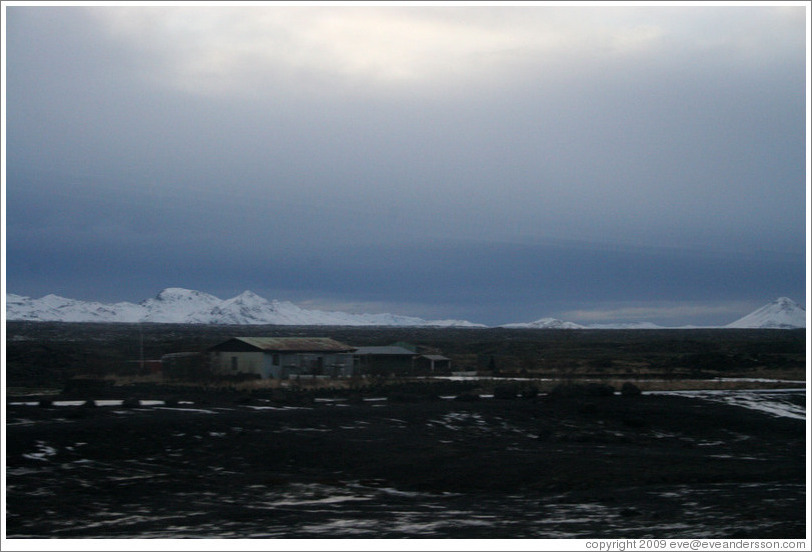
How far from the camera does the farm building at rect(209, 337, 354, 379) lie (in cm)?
5950

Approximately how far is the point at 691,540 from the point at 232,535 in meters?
8.50

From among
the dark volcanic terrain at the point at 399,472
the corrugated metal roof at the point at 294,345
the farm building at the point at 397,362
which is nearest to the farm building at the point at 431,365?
the farm building at the point at 397,362

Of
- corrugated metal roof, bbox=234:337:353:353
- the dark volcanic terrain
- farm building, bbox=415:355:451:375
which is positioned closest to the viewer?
the dark volcanic terrain

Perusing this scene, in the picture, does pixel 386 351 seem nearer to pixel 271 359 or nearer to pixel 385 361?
pixel 385 361

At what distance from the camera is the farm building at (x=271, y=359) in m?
59.5

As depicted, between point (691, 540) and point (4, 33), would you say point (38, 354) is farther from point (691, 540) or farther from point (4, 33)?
point (691, 540)

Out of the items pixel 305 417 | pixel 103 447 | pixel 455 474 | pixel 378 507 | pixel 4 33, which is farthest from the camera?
pixel 305 417

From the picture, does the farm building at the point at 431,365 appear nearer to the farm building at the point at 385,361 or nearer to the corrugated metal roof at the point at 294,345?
the farm building at the point at 385,361

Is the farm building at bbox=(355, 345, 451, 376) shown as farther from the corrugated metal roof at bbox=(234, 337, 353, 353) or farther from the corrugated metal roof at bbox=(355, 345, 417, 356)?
the corrugated metal roof at bbox=(234, 337, 353, 353)

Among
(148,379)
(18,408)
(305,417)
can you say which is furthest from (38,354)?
(305,417)

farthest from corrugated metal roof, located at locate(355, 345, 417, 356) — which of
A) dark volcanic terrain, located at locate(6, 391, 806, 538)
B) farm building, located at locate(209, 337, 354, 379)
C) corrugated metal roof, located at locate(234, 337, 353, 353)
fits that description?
dark volcanic terrain, located at locate(6, 391, 806, 538)

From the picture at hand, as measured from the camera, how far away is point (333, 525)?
1811cm

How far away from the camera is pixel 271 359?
59.7 meters

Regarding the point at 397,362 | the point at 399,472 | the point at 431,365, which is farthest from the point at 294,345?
the point at 399,472
